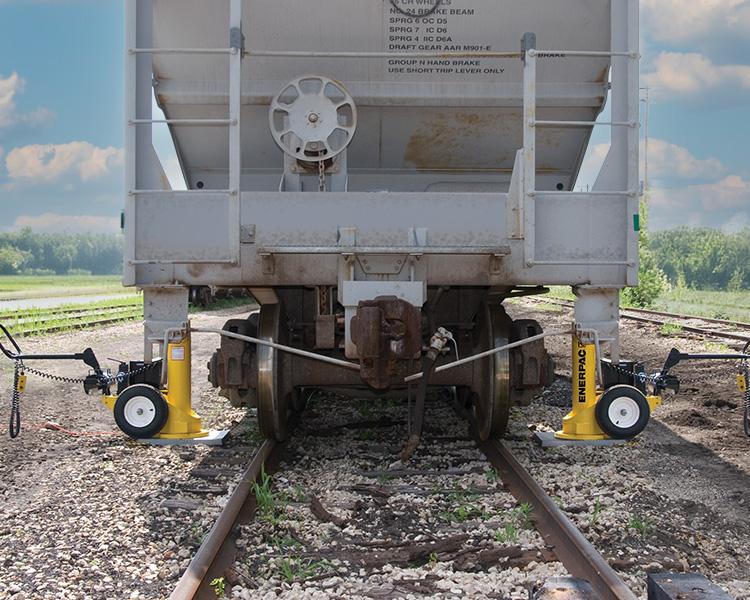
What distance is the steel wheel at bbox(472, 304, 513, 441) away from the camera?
17.9ft

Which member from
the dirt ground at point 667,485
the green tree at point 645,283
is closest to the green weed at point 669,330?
the dirt ground at point 667,485

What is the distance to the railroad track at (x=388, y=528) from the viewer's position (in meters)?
3.37

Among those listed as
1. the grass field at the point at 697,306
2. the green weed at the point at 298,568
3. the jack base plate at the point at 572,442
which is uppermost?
the jack base plate at the point at 572,442

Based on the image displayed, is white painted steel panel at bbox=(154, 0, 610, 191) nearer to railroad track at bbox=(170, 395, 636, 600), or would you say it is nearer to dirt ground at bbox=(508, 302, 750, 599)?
railroad track at bbox=(170, 395, 636, 600)

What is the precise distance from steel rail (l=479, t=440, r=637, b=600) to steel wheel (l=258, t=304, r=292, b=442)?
1627 mm

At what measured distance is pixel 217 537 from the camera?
146 inches

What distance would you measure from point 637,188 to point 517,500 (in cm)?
208

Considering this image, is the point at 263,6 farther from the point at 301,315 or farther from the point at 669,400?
the point at 669,400

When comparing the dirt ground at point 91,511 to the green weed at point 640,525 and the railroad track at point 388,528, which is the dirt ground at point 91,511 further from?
the green weed at point 640,525

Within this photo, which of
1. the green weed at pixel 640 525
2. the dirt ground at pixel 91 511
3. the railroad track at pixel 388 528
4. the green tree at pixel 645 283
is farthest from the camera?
the green tree at pixel 645 283

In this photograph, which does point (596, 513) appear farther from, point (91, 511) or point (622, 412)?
point (91, 511)

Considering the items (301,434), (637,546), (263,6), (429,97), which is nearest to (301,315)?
(301,434)

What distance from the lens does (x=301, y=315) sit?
6.02 meters

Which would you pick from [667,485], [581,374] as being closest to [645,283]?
[667,485]
